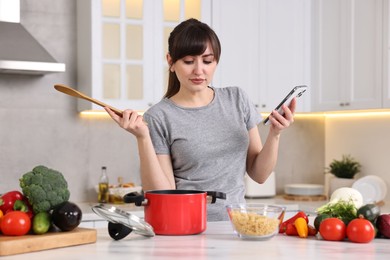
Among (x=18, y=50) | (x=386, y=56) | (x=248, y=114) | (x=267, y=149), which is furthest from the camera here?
(x=386, y=56)

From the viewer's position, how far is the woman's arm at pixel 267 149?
6.93ft

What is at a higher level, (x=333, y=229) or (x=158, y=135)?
(x=158, y=135)

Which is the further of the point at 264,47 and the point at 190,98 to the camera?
the point at 264,47

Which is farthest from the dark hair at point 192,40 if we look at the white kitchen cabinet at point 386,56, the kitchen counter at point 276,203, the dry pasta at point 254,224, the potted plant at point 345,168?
the potted plant at point 345,168

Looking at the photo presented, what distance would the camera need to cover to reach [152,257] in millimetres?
1675

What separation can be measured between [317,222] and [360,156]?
2852mm

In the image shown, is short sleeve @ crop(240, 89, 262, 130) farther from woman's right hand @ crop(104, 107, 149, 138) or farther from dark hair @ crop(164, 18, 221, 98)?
woman's right hand @ crop(104, 107, 149, 138)

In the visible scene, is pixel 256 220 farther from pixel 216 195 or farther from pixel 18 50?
pixel 18 50

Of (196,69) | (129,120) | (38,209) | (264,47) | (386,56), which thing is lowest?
(38,209)

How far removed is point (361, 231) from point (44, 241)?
0.86 meters

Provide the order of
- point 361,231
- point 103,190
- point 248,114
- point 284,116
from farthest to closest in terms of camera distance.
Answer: point 103,190 < point 248,114 < point 284,116 < point 361,231

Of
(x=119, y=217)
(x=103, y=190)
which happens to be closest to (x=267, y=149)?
(x=119, y=217)

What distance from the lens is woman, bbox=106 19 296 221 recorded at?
90.4 inches

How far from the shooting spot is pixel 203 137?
241 cm
